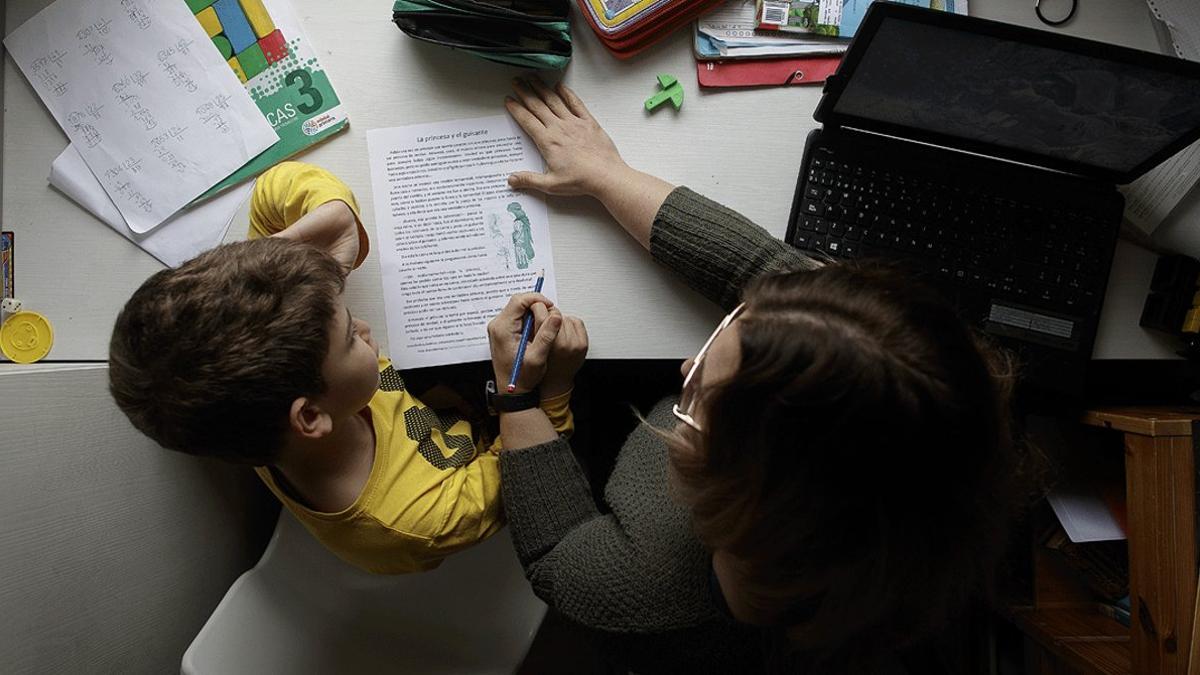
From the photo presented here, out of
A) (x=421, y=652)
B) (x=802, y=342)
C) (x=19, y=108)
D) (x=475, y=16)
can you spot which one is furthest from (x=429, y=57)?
(x=421, y=652)

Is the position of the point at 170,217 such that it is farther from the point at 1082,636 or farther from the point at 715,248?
the point at 1082,636

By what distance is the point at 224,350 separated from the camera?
2.19 ft

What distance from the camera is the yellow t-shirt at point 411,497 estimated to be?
2.60 ft

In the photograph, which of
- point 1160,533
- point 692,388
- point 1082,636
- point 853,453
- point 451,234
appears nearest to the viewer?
point 853,453

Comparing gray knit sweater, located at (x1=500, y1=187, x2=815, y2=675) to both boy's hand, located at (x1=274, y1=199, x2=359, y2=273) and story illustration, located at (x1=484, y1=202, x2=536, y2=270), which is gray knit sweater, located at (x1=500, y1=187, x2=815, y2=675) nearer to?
story illustration, located at (x1=484, y1=202, x2=536, y2=270)

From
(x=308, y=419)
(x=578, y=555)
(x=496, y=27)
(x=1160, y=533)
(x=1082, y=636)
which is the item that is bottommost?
(x=1082, y=636)

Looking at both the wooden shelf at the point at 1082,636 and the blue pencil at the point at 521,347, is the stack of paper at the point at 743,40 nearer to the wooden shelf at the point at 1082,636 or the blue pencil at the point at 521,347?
the blue pencil at the point at 521,347

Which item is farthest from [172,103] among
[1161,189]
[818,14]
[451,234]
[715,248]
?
[1161,189]

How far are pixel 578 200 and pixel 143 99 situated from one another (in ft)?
1.67

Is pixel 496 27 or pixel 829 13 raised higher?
pixel 496 27

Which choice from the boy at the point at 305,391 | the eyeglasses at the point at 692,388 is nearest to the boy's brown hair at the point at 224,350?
the boy at the point at 305,391

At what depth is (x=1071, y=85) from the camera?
27.4 inches

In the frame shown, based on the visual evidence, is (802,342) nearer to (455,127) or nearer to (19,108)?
(455,127)

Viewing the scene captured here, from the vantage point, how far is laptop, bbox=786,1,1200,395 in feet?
2.49
